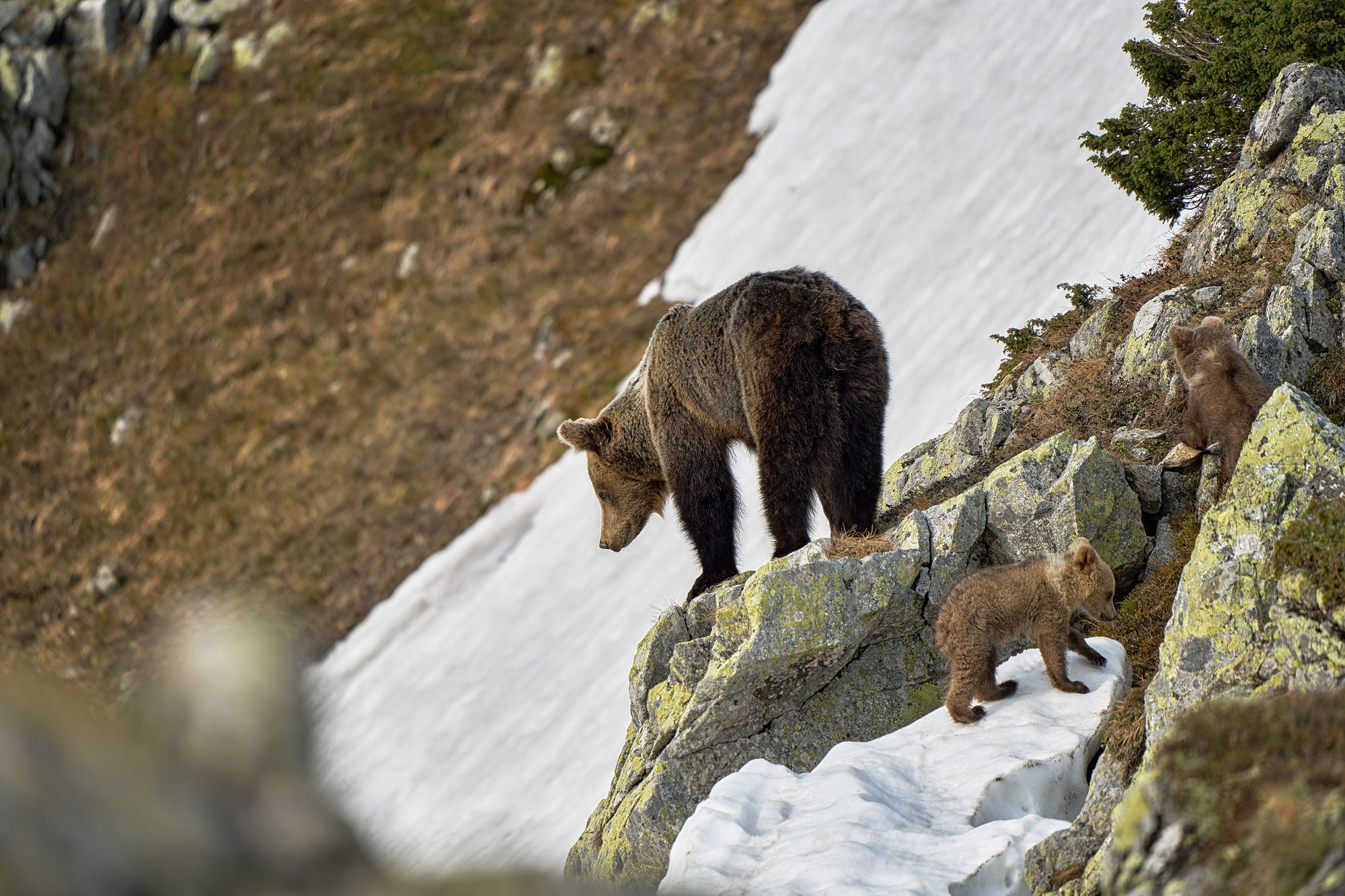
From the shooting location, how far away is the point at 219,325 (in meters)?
39.1

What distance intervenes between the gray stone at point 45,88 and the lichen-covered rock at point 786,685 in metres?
44.9

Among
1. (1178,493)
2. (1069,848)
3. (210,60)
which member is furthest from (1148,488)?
(210,60)

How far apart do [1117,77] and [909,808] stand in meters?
27.8

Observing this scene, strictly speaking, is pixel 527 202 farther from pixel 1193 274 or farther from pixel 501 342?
pixel 1193 274

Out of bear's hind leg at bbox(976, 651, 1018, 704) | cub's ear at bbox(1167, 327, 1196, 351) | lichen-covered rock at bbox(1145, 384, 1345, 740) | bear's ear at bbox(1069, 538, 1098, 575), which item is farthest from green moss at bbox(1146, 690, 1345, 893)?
cub's ear at bbox(1167, 327, 1196, 351)

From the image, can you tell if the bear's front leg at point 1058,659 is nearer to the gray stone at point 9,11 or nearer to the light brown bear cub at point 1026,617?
the light brown bear cub at point 1026,617

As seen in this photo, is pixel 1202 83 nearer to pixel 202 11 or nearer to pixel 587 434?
pixel 587 434

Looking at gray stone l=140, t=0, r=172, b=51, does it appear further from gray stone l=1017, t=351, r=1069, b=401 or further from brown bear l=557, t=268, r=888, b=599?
gray stone l=1017, t=351, r=1069, b=401

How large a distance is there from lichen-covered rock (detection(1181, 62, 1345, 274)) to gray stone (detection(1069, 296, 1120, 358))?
97 centimetres

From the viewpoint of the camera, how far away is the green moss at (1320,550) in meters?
6.53

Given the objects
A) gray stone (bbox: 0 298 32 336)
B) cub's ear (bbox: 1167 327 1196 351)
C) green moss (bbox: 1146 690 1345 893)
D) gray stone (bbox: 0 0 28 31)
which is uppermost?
gray stone (bbox: 0 0 28 31)

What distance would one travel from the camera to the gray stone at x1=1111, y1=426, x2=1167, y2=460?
10742mm

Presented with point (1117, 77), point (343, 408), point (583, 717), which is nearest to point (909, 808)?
point (583, 717)

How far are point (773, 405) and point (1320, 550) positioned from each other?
4.96 meters
